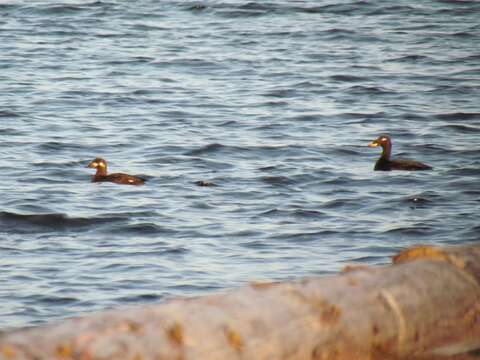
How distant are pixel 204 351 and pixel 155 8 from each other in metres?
34.2

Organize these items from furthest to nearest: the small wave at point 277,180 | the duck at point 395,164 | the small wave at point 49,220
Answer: the duck at point 395,164
the small wave at point 277,180
the small wave at point 49,220

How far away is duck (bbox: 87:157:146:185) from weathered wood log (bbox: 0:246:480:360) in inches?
464

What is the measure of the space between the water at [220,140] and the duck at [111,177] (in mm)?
144

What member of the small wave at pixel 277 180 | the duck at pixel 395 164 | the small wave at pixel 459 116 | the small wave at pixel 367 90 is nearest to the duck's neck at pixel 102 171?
the small wave at pixel 277 180

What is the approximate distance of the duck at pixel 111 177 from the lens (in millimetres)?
17391

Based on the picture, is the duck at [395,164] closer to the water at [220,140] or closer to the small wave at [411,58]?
the water at [220,140]

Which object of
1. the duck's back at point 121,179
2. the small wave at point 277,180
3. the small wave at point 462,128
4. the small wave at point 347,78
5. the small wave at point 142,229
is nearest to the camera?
the small wave at point 142,229

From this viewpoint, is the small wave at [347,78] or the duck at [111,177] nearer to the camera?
the duck at [111,177]

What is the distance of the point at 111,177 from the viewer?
17.4m

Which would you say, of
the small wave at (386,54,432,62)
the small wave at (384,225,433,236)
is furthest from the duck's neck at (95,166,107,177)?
the small wave at (386,54,432,62)

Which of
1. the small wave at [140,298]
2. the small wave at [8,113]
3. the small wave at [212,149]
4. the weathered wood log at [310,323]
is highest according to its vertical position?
the weathered wood log at [310,323]

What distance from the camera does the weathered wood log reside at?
4.48 m

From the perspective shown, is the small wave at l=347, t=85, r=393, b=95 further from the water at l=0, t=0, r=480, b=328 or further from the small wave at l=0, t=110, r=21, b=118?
the small wave at l=0, t=110, r=21, b=118


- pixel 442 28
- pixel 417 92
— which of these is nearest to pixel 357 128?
pixel 417 92
